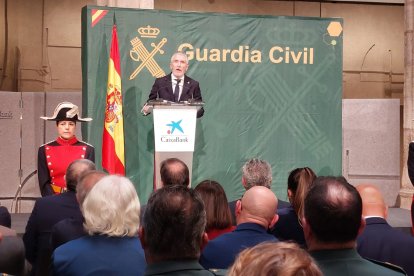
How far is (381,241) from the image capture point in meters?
2.98

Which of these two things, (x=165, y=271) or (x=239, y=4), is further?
(x=239, y=4)

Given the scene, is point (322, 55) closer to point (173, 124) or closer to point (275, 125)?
point (275, 125)

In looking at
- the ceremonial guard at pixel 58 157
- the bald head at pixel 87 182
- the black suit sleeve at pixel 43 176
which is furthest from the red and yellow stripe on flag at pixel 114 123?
the bald head at pixel 87 182

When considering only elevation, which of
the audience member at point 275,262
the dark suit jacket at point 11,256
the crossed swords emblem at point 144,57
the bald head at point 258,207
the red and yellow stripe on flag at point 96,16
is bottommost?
the dark suit jacket at point 11,256

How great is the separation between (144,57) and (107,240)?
232 inches

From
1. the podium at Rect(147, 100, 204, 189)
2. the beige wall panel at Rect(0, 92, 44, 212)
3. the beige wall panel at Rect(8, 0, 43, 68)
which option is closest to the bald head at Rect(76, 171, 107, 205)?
the podium at Rect(147, 100, 204, 189)

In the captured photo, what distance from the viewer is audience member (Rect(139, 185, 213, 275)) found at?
2002 millimetres

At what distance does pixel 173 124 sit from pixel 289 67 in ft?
7.76

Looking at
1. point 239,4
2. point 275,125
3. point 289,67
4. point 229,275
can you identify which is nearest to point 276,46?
point 289,67

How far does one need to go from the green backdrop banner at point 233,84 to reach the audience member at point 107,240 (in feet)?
18.0

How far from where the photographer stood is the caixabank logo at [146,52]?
8.37 meters

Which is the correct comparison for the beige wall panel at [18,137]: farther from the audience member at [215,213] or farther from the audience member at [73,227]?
the audience member at [73,227]

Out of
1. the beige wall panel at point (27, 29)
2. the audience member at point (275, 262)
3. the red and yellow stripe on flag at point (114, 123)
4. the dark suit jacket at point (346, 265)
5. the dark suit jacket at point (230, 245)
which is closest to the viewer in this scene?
the audience member at point (275, 262)

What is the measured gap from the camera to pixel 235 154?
28.5 feet
